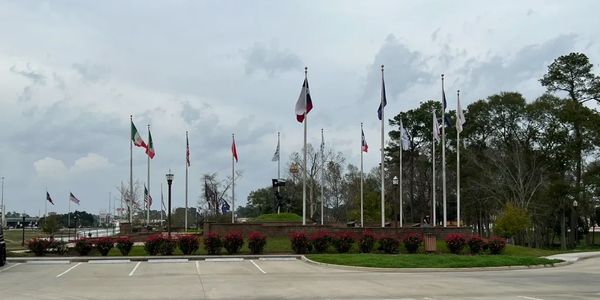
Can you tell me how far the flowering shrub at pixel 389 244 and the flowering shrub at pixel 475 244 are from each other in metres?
3.80

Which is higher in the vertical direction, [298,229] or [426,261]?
[298,229]

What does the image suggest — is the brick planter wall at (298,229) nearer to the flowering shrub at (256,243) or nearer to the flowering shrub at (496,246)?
the flowering shrub at (496,246)

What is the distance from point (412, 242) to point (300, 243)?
593 centimetres

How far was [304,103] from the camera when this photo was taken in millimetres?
36719

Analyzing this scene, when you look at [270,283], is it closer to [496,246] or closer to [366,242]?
[366,242]

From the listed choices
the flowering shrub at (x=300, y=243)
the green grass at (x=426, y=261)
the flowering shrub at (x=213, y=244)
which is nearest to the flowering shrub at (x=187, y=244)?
the flowering shrub at (x=213, y=244)

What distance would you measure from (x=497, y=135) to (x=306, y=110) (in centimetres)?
3792

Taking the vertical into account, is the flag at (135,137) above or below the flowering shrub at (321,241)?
above

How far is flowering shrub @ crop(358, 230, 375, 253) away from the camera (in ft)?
112

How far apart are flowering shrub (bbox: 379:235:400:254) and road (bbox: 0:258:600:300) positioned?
787 centimetres

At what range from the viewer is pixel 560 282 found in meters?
19.7

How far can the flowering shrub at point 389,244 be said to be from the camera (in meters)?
33.9

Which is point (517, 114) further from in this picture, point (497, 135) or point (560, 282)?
point (560, 282)

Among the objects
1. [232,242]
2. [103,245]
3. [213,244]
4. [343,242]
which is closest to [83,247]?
[103,245]
